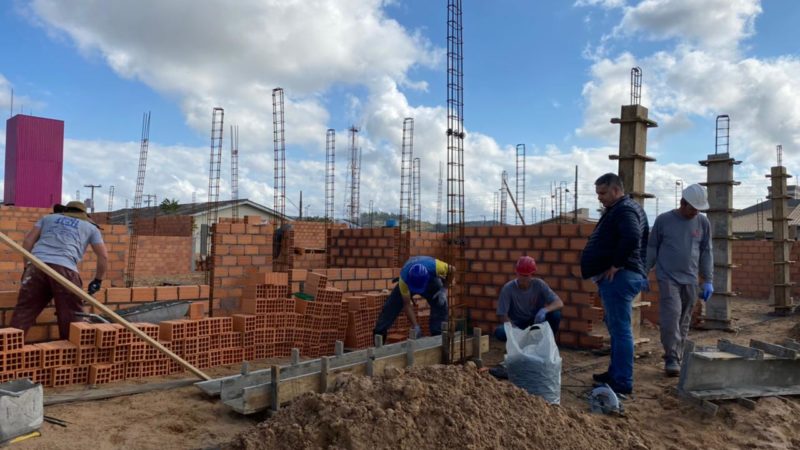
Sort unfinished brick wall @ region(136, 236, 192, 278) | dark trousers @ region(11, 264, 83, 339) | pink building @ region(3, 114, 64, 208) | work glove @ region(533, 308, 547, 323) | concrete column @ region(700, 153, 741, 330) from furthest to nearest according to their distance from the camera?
unfinished brick wall @ region(136, 236, 192, 278)
pink building @ region(3, 114, 64, 208)
concrete column @ region(700, 153, 741, 330)
work glove @ region(533, 308, 547, 323)
dark trousers @ region(11, 264, 83, 339)

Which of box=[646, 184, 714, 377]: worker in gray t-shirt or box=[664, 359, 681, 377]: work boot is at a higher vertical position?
box=[646, 184, 714, 377]: worker in gray t-shirt

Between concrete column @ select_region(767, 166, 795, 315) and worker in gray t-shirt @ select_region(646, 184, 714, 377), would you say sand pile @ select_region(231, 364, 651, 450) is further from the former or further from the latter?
concrete column @ select_region(767, 166, 795, 315)

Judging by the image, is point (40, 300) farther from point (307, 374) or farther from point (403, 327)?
point (403, 327)

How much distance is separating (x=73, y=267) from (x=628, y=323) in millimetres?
4429

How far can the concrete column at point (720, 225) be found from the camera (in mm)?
7492

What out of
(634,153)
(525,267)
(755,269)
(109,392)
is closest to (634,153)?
(634,153)

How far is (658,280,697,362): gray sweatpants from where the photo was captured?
15.9ft

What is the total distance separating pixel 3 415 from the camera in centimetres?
282

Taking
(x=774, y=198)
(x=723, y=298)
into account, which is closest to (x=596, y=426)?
(x=723, y=298)

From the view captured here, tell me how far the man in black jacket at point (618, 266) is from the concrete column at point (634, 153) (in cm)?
163

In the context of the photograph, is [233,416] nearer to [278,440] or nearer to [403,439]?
[278,440]

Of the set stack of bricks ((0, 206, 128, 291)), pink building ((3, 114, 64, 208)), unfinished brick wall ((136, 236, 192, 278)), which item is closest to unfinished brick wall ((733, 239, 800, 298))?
stack of bricks ((0, 206, 128, 291))

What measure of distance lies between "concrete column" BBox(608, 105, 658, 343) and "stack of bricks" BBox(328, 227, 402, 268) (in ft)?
12.3

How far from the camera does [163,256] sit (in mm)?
17953
